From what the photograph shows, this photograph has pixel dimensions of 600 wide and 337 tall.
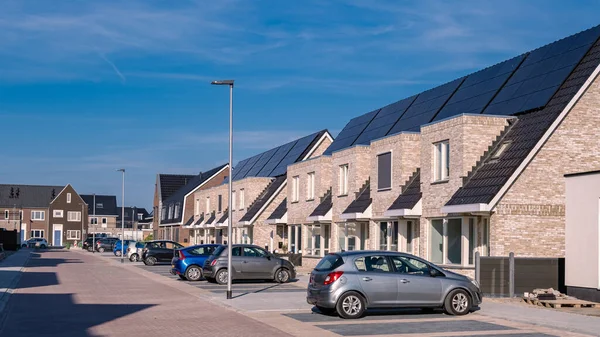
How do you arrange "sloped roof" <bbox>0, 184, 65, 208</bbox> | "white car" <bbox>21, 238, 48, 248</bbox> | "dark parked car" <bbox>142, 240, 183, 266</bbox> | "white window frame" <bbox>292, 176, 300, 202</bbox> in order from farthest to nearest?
"sloped roof" <bbox>0, 184, 65, 208</bbox> → "white car" <bbox>21, 238, 48, 248</bbox> → "dark parked car" <bbox>142, 240, 183, 266</bbox> → "white window frame" <bbox>292, 176, 300, 202</bbox>

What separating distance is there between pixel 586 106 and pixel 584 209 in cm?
479

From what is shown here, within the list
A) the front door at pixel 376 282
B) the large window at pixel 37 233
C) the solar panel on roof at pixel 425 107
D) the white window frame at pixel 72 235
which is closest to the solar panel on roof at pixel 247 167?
the solar panel on roof at pixel 425 107

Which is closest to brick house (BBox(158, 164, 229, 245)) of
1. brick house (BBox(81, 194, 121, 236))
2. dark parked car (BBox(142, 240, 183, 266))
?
dark parked car (BBox(142, 240, 183, 266))

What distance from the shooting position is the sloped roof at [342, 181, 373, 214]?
32.2 metres

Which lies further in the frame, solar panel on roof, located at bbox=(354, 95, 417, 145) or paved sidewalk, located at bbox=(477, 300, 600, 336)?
solar panel on roof, located at bbox=(354, 95, 417, 145)

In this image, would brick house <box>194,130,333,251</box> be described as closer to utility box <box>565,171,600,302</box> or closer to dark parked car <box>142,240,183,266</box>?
dark parked car <box>142,240,183,266</box>

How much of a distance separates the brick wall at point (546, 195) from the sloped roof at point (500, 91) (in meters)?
1.08

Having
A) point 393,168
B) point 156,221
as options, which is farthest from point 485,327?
point 156,221

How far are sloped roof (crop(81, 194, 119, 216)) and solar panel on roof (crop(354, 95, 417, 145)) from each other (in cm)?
10674

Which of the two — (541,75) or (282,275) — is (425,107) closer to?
(541,75)

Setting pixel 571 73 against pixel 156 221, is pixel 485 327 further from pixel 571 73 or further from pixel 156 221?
pixel 156 221

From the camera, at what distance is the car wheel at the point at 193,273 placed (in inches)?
1220

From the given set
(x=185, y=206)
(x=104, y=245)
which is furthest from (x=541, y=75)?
(x=104, y=245)

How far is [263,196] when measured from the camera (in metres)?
50.2
